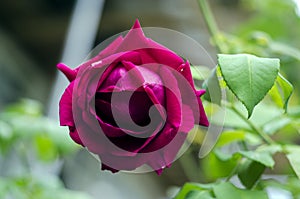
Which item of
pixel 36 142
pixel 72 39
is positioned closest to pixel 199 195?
pixel 36 142

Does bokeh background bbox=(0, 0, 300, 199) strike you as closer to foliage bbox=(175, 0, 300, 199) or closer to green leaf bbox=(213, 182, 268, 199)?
foliage bbox=(175, 0, 300, 199)

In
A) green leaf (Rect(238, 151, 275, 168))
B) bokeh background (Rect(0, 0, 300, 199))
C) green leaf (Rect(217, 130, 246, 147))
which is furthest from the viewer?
bokeh background (Rect(0, 0, 300, 199))

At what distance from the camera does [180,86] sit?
0.31 m

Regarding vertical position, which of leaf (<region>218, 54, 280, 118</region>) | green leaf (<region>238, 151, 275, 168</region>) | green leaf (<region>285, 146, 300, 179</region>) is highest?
leaf (<region>218, 54, 280, 118</region>)

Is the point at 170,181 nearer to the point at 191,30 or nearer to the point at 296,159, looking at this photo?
the point at 191,30

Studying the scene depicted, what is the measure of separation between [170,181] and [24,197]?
1.27 meters

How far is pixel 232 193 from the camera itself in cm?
39

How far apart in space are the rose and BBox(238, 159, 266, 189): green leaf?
13 centimetres

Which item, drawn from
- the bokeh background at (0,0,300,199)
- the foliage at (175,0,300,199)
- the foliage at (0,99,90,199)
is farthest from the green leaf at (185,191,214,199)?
the bokeh background at (0,0,300,199)

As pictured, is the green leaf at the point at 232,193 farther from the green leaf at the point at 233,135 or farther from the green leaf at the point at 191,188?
the green leaf at the point at 233,135

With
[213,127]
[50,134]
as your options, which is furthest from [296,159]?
[50,134]

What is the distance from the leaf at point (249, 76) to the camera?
316 mm

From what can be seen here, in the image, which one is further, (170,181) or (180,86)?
(170,181)

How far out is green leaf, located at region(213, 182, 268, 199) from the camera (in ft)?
1.28
